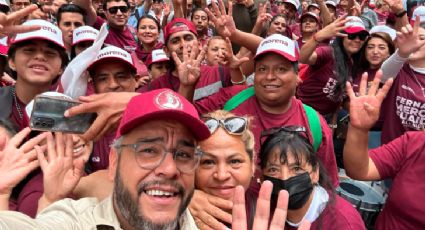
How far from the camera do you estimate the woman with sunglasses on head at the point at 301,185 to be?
8.28 ft

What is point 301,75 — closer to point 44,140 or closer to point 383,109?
point 383,109

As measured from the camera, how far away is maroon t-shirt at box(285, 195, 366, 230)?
8.13 ft

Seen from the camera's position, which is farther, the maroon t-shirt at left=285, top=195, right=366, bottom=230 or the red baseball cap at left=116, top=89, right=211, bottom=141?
the maroon t-shirt at left=285, top=195, right=366, bottom=230

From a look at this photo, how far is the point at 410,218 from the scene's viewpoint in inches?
112

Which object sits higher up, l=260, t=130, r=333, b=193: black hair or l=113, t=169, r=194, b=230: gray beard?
l=260, t=130, r=333, b=193: black hair

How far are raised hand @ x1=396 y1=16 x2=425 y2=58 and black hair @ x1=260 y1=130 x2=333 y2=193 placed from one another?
5.43 feet

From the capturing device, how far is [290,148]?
2.63 m

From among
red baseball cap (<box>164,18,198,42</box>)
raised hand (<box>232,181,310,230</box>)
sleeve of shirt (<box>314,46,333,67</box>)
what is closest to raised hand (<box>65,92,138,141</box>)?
raised hand (<box>232,181,310,230</box>)

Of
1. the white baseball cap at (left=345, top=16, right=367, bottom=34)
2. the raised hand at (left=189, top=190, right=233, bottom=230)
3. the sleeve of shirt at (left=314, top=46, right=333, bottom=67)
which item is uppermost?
the white baseball cap at (left=345, top=16, right=367, bottom=34)

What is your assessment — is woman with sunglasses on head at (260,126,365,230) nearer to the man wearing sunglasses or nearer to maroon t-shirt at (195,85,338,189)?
maroon t-shirt at (195,85,338,189)

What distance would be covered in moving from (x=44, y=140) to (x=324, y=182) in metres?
1.67

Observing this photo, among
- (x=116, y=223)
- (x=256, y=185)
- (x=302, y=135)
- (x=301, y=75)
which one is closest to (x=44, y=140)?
(x=116, y=223)

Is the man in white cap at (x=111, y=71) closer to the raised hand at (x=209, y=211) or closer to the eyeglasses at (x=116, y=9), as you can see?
the raised hand at (x=209, y=211)

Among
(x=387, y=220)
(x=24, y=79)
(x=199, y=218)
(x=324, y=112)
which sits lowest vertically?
(x=387, y=220)
